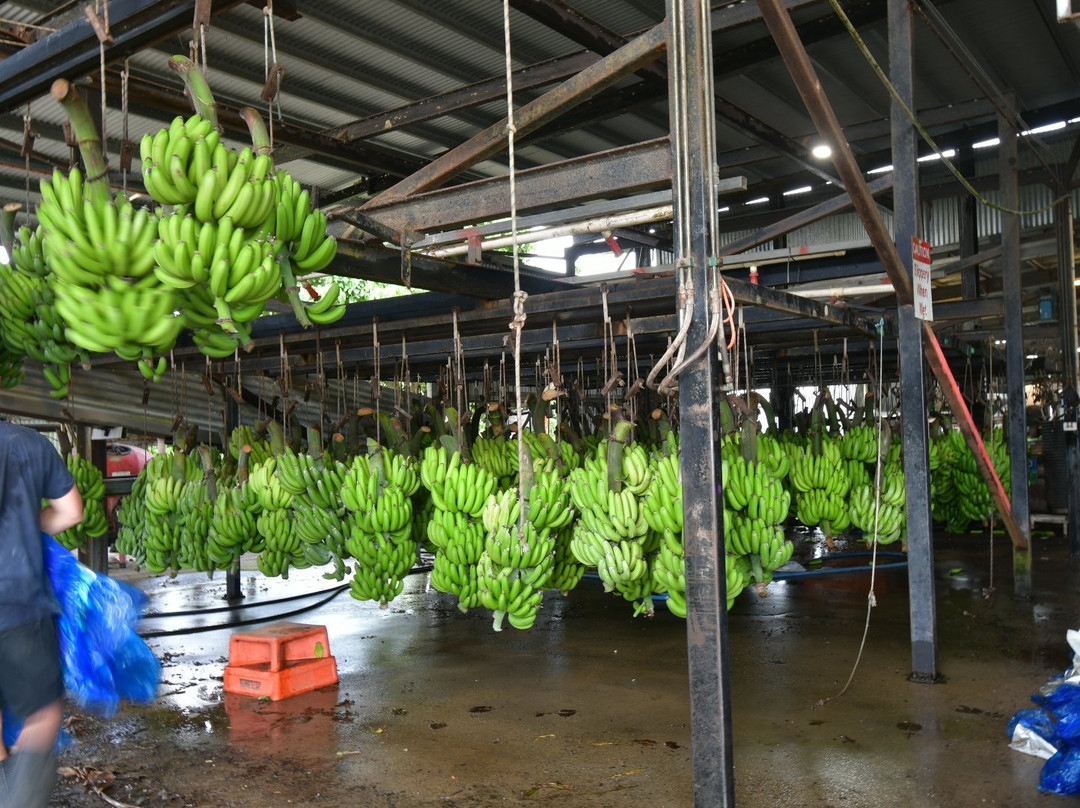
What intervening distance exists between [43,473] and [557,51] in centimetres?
444

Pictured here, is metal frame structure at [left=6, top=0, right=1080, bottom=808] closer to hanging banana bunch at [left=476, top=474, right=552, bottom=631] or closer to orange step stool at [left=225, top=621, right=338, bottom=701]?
hanging banana bunch at [left=476, top=474, right=552, bottom=631]

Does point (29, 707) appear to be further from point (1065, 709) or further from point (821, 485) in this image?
point (821, 485)

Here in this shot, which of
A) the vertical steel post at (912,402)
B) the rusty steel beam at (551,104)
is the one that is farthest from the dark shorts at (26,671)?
the vertical steel post at (912,402)

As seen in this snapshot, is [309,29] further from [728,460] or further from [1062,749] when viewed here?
[1062,749]

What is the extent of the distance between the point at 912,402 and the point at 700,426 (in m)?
2.67

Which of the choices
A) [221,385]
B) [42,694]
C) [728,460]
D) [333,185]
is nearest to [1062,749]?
[728,460]

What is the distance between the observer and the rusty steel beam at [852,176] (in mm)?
3123

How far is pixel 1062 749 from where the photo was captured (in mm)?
3594

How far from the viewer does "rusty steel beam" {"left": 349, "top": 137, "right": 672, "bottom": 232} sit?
2.91 m

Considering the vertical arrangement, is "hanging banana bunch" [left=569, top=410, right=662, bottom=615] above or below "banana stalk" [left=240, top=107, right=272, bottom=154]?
below

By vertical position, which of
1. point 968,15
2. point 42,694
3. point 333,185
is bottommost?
point 42,694

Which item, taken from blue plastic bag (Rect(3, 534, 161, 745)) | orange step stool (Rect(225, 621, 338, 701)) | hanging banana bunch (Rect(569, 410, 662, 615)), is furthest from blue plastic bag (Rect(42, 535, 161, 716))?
orange step stool (Rect(225, 621, 338, 701))

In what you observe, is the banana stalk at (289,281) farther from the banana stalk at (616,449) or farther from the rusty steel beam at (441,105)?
the rusty steel beam at (441,105)

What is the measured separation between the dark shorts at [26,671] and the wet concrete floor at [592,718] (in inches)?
61.3
